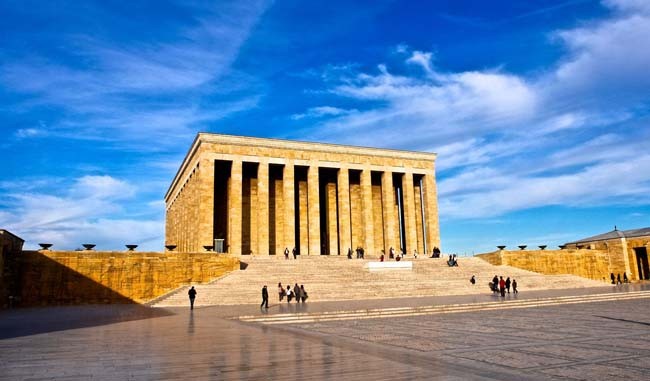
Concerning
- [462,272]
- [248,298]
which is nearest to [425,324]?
[248,298]

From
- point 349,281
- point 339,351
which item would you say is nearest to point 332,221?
point 349,281

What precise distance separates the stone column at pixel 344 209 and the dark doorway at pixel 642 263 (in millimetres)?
28680

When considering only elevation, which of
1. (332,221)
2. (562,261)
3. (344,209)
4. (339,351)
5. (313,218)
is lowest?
(339,351)

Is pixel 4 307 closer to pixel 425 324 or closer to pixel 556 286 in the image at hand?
pixel 425 324

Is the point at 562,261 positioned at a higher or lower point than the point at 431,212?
lower

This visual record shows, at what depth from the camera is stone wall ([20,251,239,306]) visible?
89.7 feet

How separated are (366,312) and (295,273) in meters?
13.6

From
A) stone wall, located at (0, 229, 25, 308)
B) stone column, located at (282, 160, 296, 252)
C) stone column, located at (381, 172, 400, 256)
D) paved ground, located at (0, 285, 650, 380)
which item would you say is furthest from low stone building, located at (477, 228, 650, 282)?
stone wall, located at (0, 229, 25, 308)

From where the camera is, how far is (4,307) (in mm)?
25719

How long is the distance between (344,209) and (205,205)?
13.5m

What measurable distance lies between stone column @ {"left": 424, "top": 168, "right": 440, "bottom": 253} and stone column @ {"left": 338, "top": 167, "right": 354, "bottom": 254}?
29.0ft

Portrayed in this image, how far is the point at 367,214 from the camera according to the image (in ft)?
153

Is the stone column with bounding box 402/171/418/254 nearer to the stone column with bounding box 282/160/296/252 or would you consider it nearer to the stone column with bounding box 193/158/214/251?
the stone column with bounding box 282/160/296/252

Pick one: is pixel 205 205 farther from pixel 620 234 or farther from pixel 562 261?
pixel 620 234
